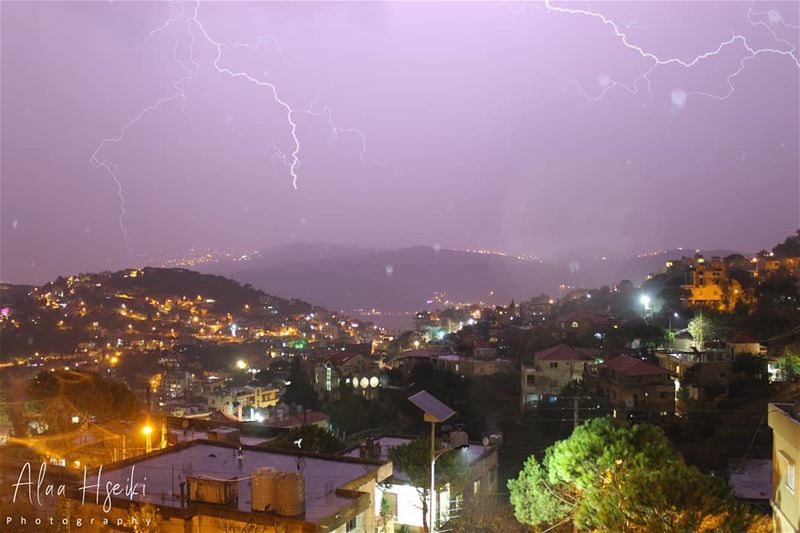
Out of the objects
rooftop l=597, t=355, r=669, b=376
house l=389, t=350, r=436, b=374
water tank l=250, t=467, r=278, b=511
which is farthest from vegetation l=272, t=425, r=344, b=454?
house l=389, t=350, r=436, b=374

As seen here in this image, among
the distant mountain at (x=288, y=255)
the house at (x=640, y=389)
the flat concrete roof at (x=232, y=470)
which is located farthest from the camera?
the distant mountain at (x=288, y=255)

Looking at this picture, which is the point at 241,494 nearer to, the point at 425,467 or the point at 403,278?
the point at 425,467

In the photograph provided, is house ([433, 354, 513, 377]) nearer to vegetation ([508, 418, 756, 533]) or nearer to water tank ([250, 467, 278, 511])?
vegetation ([508, 418, 756, 533])

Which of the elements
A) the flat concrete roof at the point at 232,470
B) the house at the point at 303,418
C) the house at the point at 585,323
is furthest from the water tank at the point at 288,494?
the house at the point at 585,323

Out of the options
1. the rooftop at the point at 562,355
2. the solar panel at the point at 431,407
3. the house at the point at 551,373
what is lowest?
the house at the point at 551,373

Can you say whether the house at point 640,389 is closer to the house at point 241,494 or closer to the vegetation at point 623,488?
the vegetation at point 623,488

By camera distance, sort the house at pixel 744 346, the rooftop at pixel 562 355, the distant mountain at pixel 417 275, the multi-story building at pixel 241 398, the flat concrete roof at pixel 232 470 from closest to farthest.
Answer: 1. the flat concrete roof at pixel 232 470
2. the house at pixel 744 346
3. the rooftop at pixel 562 355
4. the multi-story building at pixel 241 398
5. the distant mountain at pixel 417 275

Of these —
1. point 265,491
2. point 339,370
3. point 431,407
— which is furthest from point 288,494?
point 339,370
